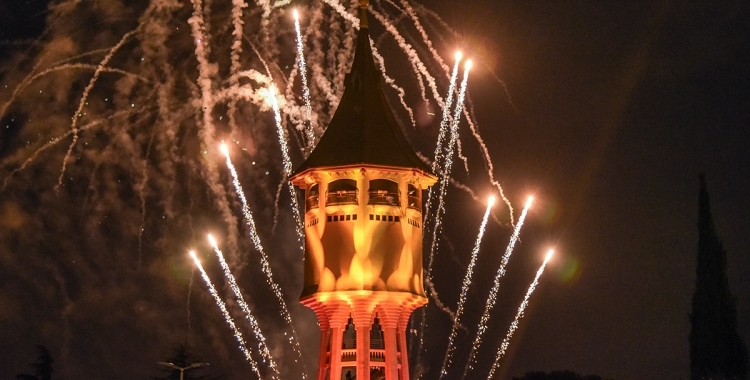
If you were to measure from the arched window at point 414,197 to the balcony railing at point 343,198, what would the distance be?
223 centimetres

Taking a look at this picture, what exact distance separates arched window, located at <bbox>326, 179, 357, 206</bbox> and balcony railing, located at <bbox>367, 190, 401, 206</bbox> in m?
0.62

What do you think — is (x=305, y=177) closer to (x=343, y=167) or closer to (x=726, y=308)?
(x=343, y=167)

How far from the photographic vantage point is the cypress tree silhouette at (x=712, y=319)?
2031 inches

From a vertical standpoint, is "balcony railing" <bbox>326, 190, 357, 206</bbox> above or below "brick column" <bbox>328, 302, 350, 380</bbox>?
above

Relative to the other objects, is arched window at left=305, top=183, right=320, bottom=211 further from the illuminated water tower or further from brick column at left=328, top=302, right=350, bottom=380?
brick column at left=328, top=302, right=350, bottom=380

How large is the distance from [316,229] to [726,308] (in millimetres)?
18884

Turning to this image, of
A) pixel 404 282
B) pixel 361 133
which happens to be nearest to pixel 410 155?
pixel 361 133

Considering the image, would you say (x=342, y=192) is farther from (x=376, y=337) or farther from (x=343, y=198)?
(x=376, y=337)

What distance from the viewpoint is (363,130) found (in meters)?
46.0

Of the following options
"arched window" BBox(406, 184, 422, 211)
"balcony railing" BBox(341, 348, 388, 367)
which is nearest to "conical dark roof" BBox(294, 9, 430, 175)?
"arched window" BBox(406, 184, 422, 211)

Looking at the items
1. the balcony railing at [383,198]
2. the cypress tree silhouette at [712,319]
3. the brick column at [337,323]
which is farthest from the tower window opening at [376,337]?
the cypress tree silhouette at [712,319]

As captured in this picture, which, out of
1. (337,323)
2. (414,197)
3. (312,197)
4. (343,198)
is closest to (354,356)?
(337,323)

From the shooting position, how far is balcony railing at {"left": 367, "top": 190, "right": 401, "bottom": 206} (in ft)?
146

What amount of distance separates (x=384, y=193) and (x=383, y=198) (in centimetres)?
21
